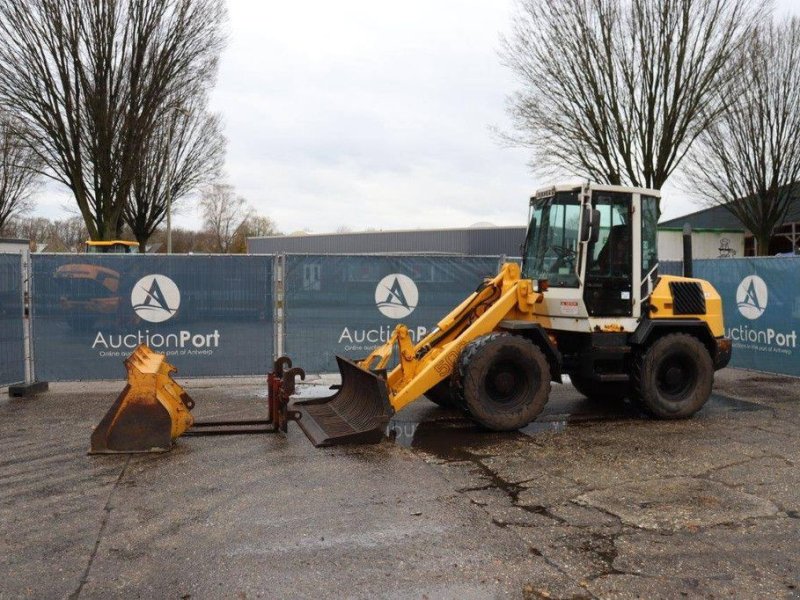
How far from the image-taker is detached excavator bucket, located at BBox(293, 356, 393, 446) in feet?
24.6

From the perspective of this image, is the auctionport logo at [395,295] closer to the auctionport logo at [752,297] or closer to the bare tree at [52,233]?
the auctionport logo at [752,297]

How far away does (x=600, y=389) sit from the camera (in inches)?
394

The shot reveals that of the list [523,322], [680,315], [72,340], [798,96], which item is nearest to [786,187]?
[798,96]

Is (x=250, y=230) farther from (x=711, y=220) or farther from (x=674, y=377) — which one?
(x=674, y=377)

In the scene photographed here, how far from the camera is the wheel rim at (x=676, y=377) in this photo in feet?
29.2

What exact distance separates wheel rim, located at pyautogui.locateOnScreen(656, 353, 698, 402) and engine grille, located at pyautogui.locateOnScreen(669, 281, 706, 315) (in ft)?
1.96

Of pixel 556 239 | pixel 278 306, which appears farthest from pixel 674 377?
pixel 278 306

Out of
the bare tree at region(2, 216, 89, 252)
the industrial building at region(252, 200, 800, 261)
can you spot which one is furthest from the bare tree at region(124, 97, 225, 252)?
the bare tree at region(2, 216, 89, 252)

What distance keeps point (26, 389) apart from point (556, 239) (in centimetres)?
766

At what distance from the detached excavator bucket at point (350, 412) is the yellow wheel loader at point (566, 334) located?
0.02 meters

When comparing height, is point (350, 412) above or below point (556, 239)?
below

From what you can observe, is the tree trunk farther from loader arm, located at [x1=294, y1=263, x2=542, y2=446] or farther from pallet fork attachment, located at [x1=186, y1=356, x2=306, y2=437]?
pallet fork attachment, located at [x1=186, y1=356, x2=306, y2=437]

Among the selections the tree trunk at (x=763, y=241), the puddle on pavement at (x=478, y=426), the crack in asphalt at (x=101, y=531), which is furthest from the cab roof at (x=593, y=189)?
the tree trunk at (x=763, y=241)

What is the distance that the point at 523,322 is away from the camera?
8.44 m
